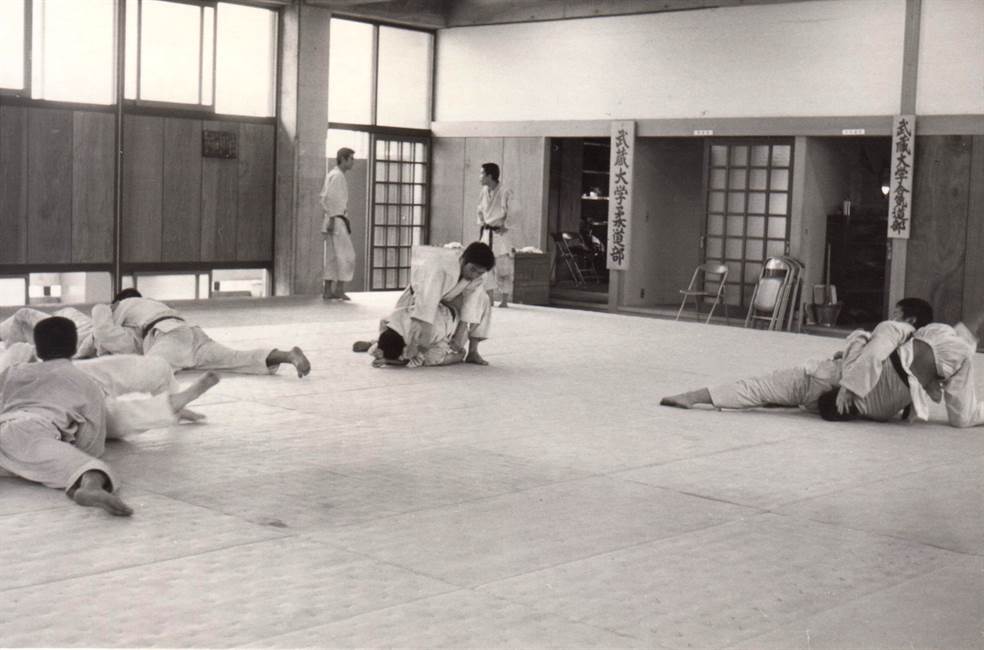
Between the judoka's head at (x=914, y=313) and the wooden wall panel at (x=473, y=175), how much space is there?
338 inches

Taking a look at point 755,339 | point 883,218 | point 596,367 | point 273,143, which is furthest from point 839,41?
point 273,143

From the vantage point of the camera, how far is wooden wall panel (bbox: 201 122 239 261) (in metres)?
12.9

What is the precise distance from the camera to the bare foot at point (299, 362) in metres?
7.39

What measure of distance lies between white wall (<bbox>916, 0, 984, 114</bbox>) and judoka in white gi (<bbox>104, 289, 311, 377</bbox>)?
21.7ft

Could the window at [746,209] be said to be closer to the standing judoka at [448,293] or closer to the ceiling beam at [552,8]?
the ceiling beam at [552,8]

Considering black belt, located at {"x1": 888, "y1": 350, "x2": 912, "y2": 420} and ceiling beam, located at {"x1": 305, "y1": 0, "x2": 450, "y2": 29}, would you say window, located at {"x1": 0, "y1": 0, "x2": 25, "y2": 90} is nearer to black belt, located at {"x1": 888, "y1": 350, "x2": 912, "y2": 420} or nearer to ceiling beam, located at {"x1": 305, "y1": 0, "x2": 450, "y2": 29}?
ceiling beam, located at {"x1": 305, "y1": 0, "x2": 450, "y2": 29}

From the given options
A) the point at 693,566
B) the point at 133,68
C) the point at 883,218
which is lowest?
the point at 693,566

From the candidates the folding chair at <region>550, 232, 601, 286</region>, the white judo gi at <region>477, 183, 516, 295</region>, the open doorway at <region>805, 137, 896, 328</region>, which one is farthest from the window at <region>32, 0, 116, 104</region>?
the open doorway at <region>805, 137, 896, 328</region>

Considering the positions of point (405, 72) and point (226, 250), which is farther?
point (405, 72)

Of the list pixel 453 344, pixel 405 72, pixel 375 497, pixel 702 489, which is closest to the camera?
pixel 375 497

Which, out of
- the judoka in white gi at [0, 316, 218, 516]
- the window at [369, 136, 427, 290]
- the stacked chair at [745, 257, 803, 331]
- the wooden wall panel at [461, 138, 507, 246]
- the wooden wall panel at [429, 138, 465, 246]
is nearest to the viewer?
the judoka in white gi at [0, 316, 218, 516]

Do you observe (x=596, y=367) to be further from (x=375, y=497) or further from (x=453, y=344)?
(x=375, y=497)

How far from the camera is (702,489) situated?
16.4 feet

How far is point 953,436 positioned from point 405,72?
10045 mm
